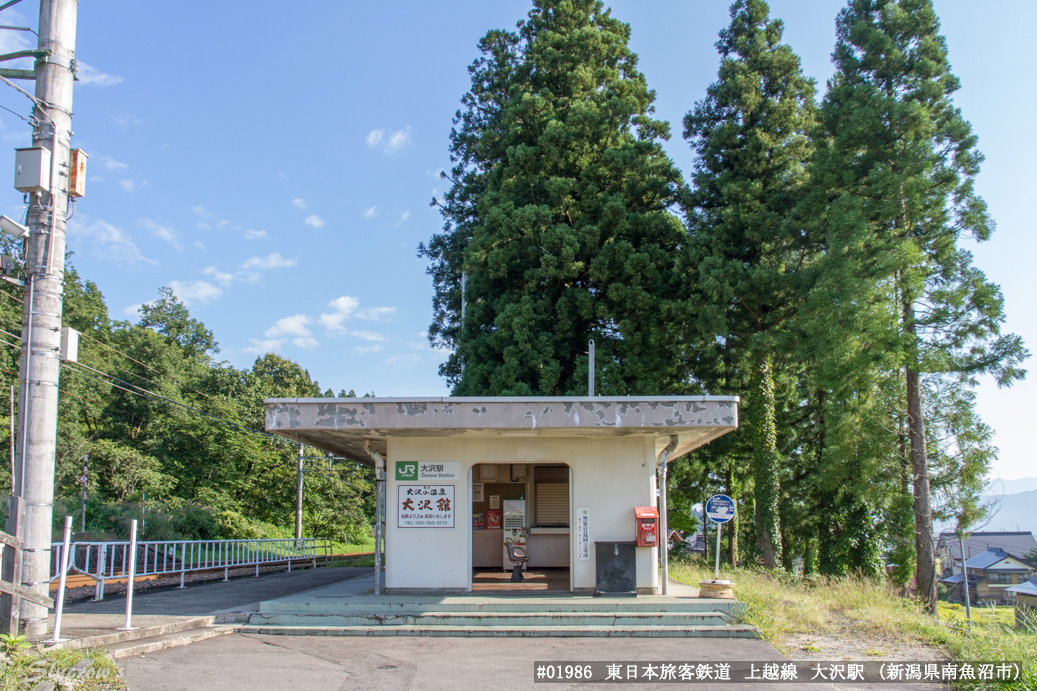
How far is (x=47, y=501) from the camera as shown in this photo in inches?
321

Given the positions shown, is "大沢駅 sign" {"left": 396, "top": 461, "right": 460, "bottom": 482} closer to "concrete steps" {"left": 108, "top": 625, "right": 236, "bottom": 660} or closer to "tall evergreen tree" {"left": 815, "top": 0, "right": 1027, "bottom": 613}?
"concrete steps" {"left": 108, "top": 625, "right": 236, "bottom": 660}

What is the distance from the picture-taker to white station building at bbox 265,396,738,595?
11047 mm

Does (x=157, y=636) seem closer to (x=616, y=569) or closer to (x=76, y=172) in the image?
(x=76, y=172)

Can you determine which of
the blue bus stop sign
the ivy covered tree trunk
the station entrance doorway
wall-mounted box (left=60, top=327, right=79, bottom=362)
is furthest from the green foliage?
the ivy covered tree trunk

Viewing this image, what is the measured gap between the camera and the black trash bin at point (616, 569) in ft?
37.6

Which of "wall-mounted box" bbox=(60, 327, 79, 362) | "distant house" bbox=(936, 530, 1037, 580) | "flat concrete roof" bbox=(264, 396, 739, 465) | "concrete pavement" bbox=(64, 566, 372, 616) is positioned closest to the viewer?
"wall-mounted box" bbox=(60, 327, 79, 362)

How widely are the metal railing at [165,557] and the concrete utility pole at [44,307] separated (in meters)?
0.63

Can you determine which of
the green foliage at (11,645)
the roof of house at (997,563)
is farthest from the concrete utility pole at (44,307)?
the roof of house at (997,563)

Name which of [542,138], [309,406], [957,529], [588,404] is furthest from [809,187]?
[309,406]

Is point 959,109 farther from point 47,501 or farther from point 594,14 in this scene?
point 47,501

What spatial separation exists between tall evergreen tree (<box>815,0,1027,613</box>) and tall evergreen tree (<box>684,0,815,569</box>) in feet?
8.21

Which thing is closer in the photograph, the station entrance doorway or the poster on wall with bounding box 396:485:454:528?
the poster on wall with bounding box 396:485:454:528

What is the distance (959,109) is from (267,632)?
2071cm

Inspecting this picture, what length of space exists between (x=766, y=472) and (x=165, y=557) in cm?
1642
